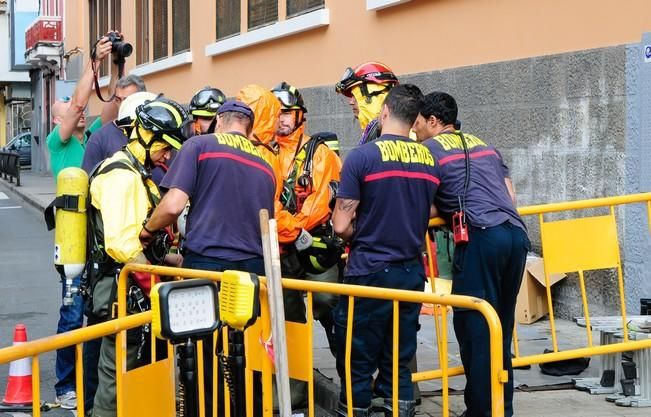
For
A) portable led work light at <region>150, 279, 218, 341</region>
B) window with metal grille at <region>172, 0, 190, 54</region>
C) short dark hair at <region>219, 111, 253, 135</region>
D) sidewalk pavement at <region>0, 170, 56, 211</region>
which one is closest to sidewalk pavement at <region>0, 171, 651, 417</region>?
short dark hair at <region>219, 111, 253, 135</region>

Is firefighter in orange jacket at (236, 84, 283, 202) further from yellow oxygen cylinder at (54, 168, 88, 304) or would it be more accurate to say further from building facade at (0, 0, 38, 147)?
building facade at (0, 0, 38, 147)

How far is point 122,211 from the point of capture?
5.66 meters

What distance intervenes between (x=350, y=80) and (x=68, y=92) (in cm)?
2828

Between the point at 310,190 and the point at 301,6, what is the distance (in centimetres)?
834

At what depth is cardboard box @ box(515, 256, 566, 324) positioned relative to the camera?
8.41 m

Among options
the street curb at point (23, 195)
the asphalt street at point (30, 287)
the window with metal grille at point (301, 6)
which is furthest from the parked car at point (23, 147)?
the window with metal grille at point (301, 6)

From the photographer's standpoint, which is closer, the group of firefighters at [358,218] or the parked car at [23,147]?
the group of firefighters at [358,218]

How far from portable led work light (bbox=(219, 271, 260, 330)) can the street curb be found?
63.9 ft

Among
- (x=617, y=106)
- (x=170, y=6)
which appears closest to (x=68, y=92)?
(x=170, y=6)

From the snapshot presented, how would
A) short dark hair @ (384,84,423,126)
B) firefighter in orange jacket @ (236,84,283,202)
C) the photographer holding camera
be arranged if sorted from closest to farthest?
short dark hair @ (384,84,423,126), firefighter in orange jacket @ (236,84,283,202), the photographer holding camera

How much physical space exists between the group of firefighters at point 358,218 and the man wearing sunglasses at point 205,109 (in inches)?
33.6

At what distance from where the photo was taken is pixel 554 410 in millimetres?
6066

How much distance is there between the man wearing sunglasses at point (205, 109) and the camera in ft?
23.4

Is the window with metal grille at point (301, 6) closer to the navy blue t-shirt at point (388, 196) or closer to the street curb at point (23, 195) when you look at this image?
the navy blue t-shirt at point (388, 196)
